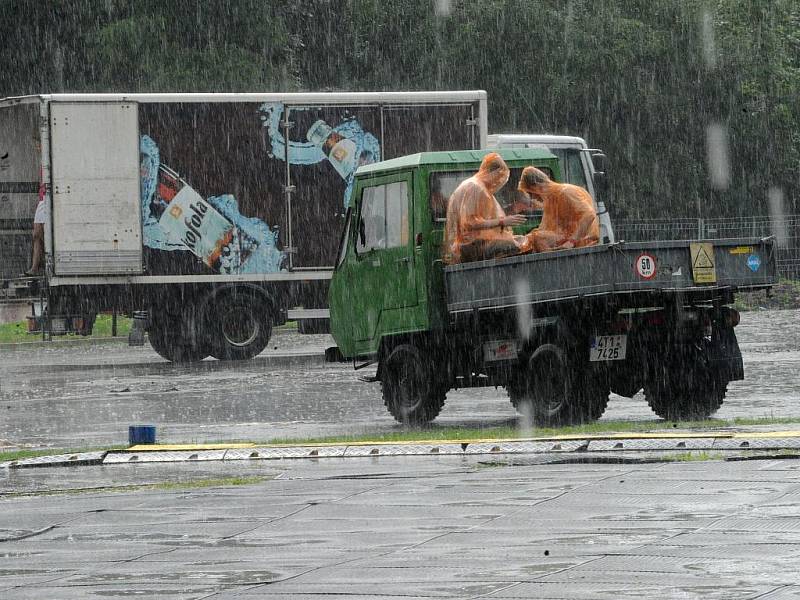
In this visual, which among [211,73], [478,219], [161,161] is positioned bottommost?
[478,219]

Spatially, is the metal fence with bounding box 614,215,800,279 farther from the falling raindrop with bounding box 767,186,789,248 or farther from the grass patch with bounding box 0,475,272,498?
the grass patch with bounding box 0,475,272,498

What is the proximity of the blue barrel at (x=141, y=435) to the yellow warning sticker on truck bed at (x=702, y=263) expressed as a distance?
4.72 metres

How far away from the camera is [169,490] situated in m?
11.6

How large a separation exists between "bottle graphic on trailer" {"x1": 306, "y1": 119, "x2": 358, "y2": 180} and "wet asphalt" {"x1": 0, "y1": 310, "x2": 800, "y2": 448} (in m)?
2.93

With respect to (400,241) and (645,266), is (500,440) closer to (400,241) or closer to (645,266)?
(645,266)

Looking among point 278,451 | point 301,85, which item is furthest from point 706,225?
point 278,451

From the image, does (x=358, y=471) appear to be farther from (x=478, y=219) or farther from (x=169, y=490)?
(x=478, y=219)

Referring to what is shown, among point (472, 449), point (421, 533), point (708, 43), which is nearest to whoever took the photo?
point (421, 533)

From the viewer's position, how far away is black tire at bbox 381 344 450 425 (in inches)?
631

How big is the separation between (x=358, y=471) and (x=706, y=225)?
33110mm

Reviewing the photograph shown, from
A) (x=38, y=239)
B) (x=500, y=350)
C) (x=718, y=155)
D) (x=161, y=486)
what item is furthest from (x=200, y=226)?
(x=718, y=155)

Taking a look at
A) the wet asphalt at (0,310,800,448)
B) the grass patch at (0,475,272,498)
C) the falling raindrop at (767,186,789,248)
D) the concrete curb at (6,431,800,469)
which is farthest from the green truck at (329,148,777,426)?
the falling raindrop at (767,186,789,248)

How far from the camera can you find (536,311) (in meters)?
15.0

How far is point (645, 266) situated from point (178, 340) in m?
12.8
